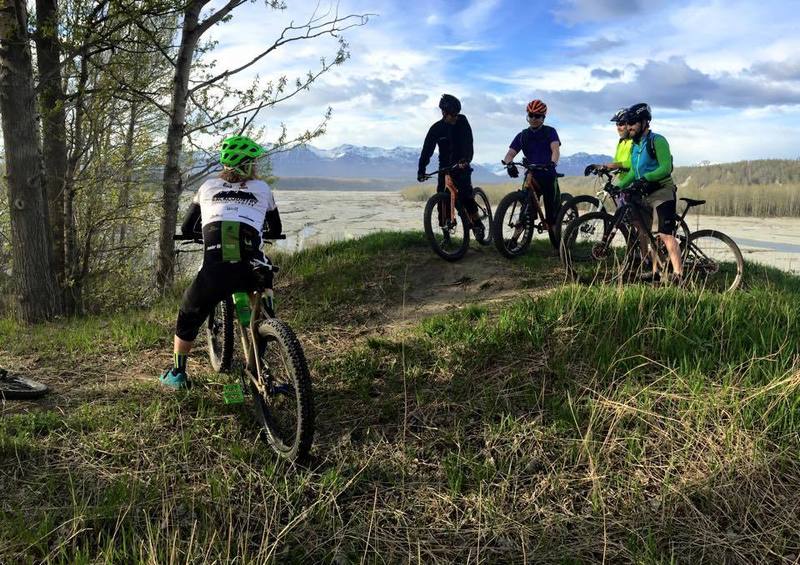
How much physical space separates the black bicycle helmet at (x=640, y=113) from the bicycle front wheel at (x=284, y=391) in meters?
4.72

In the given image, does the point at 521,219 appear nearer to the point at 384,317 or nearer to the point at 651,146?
the point at 651,146

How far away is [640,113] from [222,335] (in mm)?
5073

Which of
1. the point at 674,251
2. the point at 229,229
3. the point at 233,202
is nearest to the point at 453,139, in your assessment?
the point at 674,251

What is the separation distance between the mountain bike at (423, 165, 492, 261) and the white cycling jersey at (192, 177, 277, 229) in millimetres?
3709

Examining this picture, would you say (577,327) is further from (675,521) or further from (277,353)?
(277,353)

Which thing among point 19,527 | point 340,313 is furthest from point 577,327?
point 19,527

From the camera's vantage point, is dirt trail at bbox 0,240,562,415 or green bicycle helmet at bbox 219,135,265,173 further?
dirt trail at bbox 0,240,562,415

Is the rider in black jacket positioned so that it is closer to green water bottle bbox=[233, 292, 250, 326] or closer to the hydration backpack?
the hydration backpack

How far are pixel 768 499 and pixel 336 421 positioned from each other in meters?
2.71

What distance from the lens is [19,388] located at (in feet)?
14.8

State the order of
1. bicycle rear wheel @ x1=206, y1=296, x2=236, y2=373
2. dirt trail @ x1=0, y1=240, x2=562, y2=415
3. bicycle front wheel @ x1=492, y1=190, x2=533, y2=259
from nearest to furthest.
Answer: bicycle rear wheel @ x1=206, y1=296, x2=236, y2=373 < dirt trail @ x1=0, y1=240, x2=562, y2=415 < bicycle front wheel @ x1=492, y1=190, x2=533, y2=259

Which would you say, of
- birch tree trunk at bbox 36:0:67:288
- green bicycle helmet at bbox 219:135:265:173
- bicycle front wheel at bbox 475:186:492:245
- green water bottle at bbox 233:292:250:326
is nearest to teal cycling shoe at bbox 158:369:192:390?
green water bottle at bbox 233:292:250:326

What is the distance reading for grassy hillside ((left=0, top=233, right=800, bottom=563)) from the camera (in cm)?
282

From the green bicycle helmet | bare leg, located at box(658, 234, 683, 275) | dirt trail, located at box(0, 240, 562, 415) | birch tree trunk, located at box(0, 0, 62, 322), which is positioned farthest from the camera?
birch tree trunk, located at box(0, 0, 62, 322)
